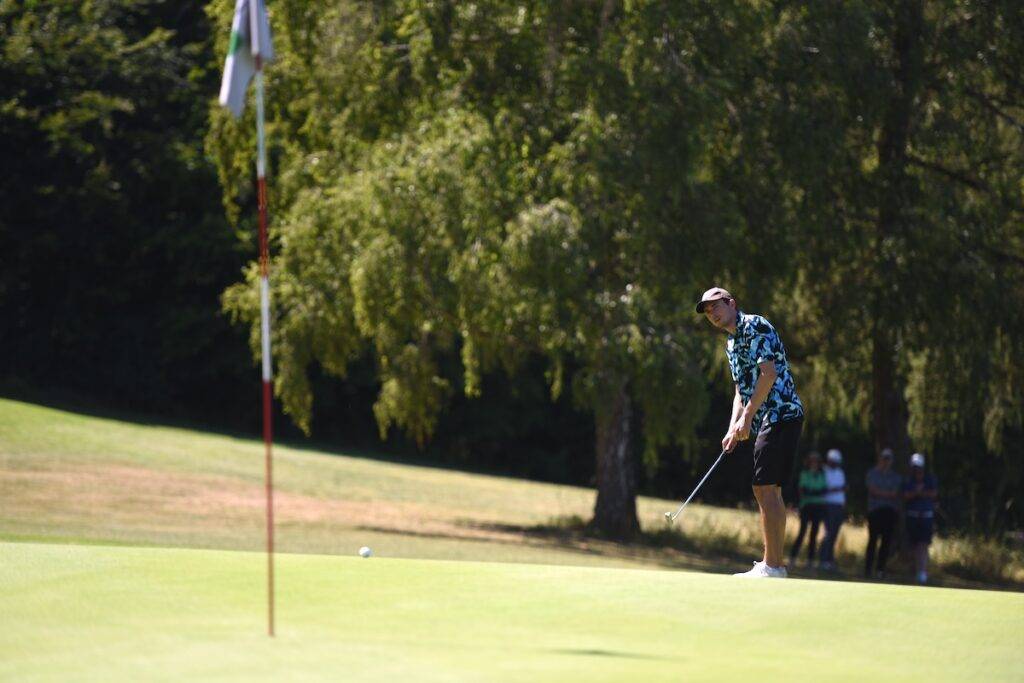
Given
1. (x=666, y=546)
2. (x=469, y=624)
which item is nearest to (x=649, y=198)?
(x=666, y=546)

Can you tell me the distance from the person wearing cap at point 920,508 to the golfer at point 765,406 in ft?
43.1

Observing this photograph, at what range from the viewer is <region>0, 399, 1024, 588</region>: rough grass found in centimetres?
2159

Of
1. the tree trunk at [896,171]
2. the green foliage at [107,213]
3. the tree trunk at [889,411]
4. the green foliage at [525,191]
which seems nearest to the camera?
the green foliage at [525,191]

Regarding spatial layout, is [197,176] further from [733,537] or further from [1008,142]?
[1008,142]

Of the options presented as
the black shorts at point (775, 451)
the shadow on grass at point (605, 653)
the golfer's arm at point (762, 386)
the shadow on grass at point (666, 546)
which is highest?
the golfer's arm at point (762, 386)

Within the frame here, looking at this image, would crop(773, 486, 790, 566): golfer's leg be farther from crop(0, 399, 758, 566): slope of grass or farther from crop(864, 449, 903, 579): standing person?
crop(864, 449, 903, 579): standing person

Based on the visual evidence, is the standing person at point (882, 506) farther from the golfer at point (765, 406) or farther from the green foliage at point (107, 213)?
the green foliage at point (107, 213)

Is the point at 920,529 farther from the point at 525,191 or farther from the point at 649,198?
the point at 525,191

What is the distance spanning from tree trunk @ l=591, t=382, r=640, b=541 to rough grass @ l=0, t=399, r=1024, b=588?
40 cm

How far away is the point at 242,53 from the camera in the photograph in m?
7.31

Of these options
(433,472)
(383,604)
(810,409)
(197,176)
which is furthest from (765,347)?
(197,176)

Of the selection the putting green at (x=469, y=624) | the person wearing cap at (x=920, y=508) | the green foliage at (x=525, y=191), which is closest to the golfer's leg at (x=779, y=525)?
the putting green at (x=469, y=624)

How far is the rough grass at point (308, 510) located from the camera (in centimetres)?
2159

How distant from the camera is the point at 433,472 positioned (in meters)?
39.0
